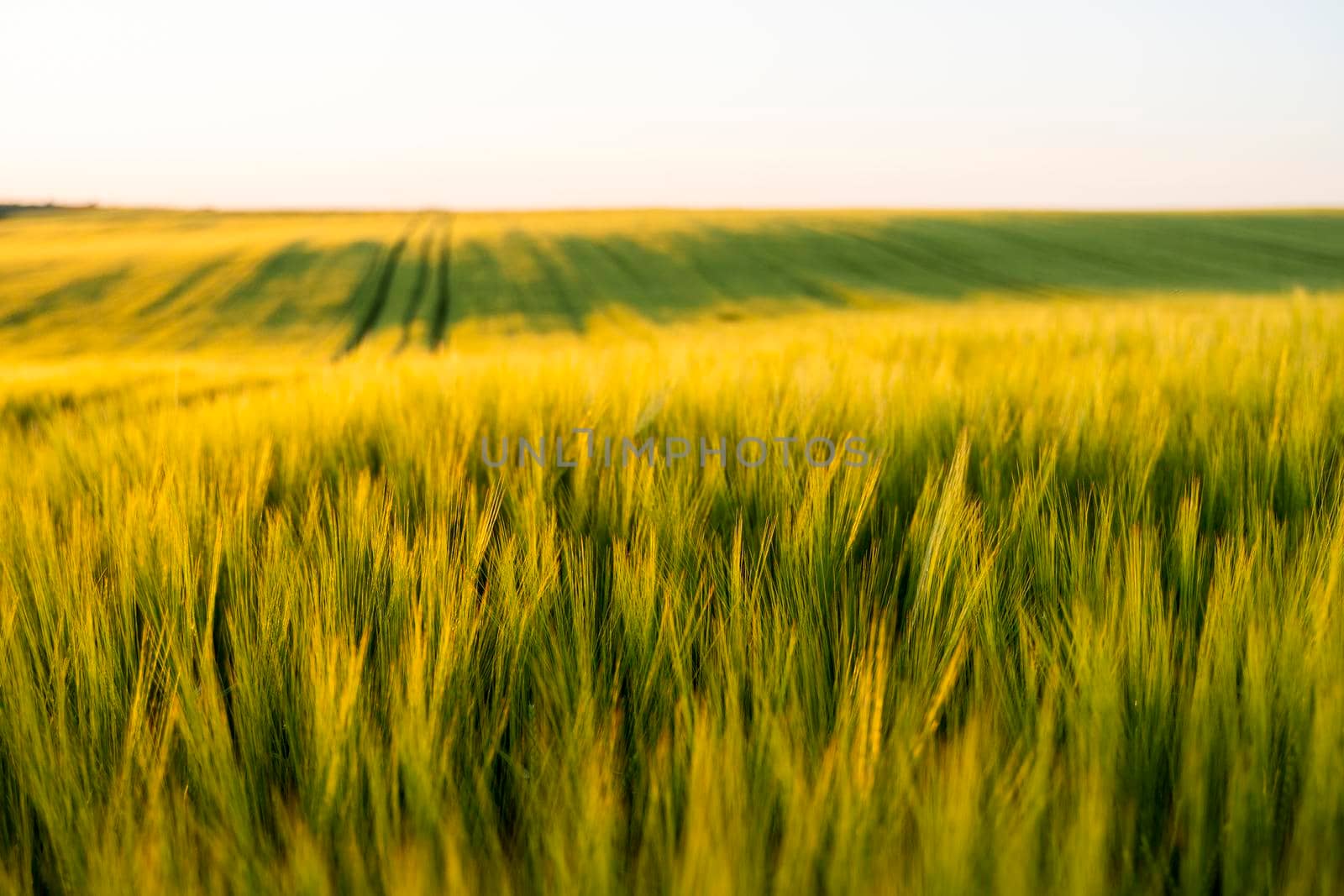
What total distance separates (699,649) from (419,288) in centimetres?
2676

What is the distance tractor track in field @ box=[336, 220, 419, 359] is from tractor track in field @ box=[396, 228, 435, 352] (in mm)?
759

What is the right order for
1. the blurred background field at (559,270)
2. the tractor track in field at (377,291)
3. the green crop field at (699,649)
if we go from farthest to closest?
Result: the blurred background field at (559,270) < the tractor track in field at (377,291) < the green crop field at (699,649)

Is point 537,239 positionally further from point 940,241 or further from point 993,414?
point 993,414

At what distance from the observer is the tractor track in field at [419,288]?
20.0 metres

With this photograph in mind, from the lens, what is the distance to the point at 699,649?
2.22 feet

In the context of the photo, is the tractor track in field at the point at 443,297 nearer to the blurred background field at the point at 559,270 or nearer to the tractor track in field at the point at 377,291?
the blurred background field at the point at 559,270

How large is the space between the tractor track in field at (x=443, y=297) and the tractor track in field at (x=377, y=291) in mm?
1513

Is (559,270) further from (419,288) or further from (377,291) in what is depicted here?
(377,291)

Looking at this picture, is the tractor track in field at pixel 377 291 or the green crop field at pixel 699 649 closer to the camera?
the green crop field at pixel 699 649

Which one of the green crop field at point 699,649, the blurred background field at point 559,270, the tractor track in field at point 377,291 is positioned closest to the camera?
the green crop field at point 699,649

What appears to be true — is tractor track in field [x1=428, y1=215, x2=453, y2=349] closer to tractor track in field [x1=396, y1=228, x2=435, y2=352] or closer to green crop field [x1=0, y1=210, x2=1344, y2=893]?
tractor track in field [x1=396, y1=228, x2=435, y2=352]

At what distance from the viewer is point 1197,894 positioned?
0.42 meters

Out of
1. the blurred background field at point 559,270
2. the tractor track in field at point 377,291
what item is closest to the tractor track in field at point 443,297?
the blurred background field at point 559,270

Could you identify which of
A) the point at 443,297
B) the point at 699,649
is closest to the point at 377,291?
the point at 443,297
